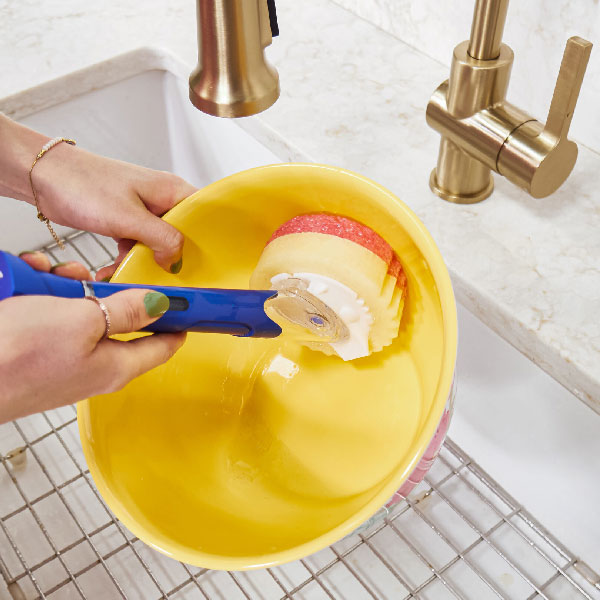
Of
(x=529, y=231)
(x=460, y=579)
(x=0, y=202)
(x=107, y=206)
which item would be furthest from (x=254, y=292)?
(x=0, y=202)

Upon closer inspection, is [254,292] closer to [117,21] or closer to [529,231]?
[529,231]

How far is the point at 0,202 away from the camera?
88 centimetres

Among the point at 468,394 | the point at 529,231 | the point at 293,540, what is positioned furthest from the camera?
the point at 468,394

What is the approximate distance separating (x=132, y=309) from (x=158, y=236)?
12cm

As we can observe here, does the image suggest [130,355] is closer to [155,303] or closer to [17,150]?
[155,303]

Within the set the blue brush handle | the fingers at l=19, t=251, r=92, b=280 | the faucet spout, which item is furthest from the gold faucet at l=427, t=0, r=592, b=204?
the fingers at l=19, t=251, r=92, b=280

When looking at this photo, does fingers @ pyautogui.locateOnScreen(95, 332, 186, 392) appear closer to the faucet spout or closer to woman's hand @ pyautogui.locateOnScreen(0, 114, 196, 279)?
woman's hand @ pyautogui.locateOnScreen(0, 114, 196, 279)

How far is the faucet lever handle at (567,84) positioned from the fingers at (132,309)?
12.6 inches

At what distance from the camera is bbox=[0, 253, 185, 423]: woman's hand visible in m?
0.43

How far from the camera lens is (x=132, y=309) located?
0.48m

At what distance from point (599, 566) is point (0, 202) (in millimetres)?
777

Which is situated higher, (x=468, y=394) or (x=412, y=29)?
(x=412, y=29)

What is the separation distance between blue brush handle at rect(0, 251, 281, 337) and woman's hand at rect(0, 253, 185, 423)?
0.01 metres

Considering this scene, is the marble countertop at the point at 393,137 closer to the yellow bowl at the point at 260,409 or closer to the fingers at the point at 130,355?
the yellow bowl at the point at 260,409
